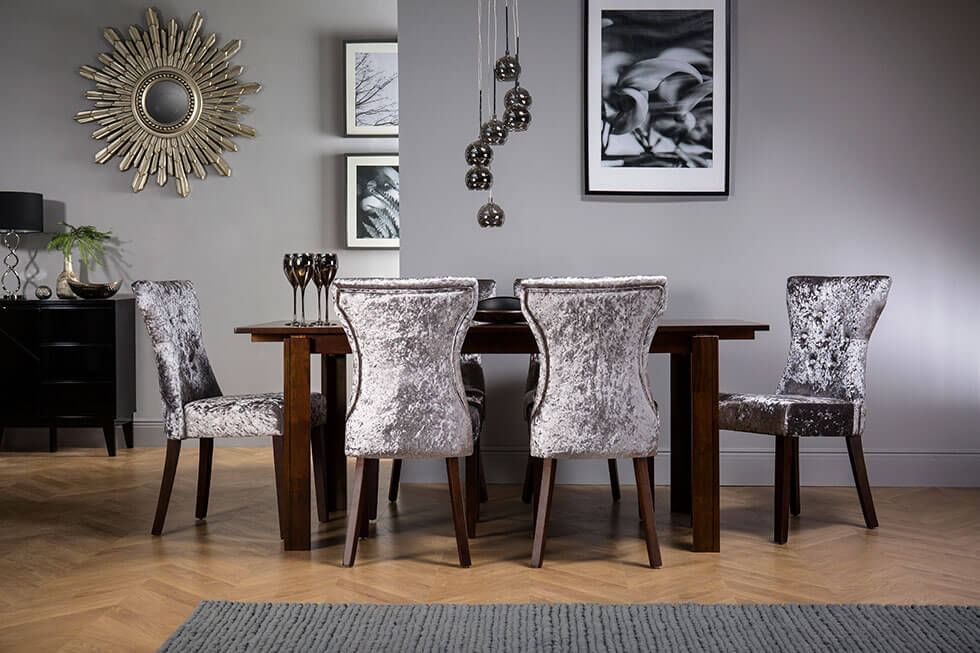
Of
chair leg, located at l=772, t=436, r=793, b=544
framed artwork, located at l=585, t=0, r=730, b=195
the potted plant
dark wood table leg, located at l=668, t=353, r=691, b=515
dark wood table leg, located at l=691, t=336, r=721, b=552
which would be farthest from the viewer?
the potted plant

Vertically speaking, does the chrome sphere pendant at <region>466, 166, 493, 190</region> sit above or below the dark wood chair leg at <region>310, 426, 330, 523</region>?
above

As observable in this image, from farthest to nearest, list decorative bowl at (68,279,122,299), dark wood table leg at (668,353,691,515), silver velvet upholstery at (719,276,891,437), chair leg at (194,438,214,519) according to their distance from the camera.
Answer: decorative bowl at (68,279,122,299)
dark wood table leg at (668,353,691,515)
chair leg at (194,438,214,519)
silver velvet upholstery at (719,276,891,437)

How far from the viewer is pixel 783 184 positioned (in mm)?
4492

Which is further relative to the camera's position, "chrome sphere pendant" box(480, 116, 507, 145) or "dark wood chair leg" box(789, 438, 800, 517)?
"dark wood chair leg" box(789, 438, 800, 517)

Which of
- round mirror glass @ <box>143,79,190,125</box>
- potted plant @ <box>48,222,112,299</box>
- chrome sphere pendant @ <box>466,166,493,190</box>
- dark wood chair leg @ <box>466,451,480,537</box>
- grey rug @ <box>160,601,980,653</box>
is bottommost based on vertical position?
grey rug @ <box>160,601,980,653</box>

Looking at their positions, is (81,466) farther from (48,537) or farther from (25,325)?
(48,537)

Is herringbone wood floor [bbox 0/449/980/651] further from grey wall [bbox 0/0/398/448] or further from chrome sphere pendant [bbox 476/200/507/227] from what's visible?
grey wall [bbox 0/0/398/448]

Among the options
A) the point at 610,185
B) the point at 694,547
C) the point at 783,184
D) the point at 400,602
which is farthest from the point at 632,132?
the point at 400,602

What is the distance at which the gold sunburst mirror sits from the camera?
223 inches

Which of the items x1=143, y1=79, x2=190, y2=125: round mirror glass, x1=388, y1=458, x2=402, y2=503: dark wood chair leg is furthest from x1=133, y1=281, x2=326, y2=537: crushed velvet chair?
x1=143, y1=79, x2=190, y2=125: round mirror glass

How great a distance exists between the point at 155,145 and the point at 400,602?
158 inches

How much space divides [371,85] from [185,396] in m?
2.81

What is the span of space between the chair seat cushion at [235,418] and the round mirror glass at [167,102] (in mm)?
2926

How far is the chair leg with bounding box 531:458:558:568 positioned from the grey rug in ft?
1.43
